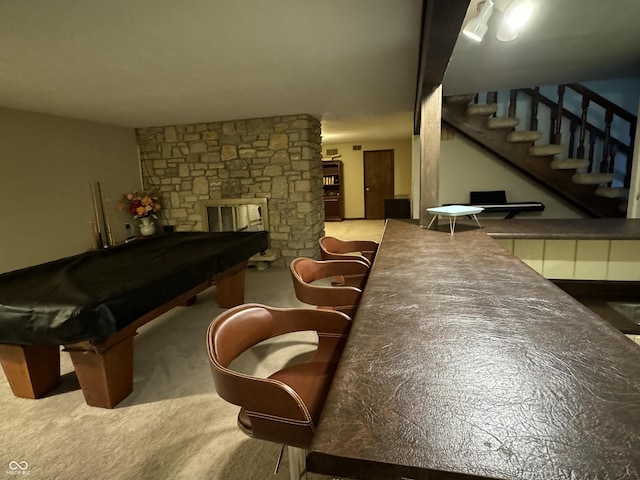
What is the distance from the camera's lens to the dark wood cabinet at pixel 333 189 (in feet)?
30.6

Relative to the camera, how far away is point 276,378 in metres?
1.32

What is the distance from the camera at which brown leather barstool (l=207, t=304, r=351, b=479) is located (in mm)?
900

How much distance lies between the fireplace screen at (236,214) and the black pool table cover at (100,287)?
2007 millimetres

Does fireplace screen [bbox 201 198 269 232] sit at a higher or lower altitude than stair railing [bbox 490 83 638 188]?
lower

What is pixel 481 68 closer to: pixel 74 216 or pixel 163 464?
pixel 163 464

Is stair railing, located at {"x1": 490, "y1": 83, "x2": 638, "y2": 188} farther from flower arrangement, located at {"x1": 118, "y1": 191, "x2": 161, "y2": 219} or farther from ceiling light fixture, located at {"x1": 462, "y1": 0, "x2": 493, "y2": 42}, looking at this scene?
flower arrangement, located at {"x1": 118, "y1": 191, "x2": 161, "y2": 219}

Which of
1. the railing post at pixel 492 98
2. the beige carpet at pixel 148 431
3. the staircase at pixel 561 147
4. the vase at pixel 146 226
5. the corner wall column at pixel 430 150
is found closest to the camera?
the beige carpet at pixel 148 431

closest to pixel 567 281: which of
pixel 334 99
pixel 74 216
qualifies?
pixel 334 99

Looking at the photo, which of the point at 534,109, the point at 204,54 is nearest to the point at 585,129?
the point at 534,109

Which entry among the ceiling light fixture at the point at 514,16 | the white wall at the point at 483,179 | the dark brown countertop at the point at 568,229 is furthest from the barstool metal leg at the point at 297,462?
the white wall at the point at 483,179

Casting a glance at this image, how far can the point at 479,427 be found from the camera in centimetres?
58

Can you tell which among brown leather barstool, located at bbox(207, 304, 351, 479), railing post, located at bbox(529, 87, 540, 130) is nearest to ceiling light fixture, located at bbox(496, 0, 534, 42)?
brown leather barstool, located at bbox(207, 304, 351, 479)

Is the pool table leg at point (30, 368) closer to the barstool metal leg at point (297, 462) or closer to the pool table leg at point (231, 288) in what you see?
the pool table leg at point (231, 288)

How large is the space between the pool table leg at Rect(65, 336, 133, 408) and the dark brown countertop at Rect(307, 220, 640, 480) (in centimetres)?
166
